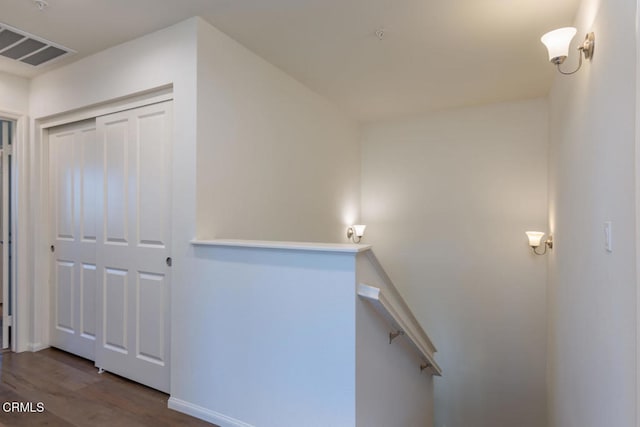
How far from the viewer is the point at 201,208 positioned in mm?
2254

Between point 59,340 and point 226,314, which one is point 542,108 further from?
point 59,340

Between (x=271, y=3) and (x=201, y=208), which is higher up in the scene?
(x=271, y=3)

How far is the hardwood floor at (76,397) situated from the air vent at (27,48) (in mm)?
2439

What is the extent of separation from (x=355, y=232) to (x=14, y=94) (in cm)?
374

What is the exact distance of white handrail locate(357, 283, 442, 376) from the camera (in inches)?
68.2

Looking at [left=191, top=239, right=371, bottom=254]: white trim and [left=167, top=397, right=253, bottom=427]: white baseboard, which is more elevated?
[left=191, top=239, right=371, bottom=254]: white trim

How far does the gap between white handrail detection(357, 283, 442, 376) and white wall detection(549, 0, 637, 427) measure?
0.93 m

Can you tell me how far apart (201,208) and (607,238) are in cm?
213

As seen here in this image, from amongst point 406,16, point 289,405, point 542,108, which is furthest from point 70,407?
point 542,108

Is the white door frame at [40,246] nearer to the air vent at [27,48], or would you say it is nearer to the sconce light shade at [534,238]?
the air vent at [27,48]

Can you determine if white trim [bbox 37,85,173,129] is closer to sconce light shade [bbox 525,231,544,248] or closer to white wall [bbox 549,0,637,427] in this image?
white wall [bbox 549,0,637,427]

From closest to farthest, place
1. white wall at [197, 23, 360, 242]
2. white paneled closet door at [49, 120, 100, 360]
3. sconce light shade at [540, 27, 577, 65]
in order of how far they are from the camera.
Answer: sconce light shade at [540, 27, 577, 65]
white wall at [197, 23, 360, 242]
white paneled closet door at [49, 120, 100, 360]

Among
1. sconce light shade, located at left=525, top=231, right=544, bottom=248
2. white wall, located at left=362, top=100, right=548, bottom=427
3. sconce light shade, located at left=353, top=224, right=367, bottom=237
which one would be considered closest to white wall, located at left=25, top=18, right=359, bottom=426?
sconce light shade, located at left=353, top=224, right=367, bottom=237

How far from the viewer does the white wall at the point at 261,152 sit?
7.66 ft
